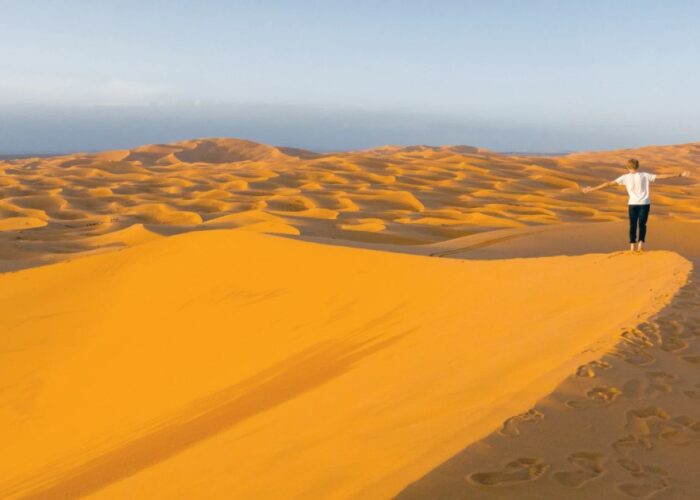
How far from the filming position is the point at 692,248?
1123 cm

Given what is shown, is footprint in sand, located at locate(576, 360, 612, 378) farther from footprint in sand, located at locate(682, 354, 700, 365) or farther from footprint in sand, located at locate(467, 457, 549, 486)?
footprint in sand, located at locate(467, 457, 549, 486)

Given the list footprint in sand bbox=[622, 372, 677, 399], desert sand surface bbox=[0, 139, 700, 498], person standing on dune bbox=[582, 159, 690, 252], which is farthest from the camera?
person standing on dune bbox=[582, 159, 690, 252]

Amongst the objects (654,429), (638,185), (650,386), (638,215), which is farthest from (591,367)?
(638,215)

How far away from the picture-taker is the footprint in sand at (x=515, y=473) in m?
2.35

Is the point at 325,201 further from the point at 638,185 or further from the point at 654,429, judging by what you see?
the point at 654,429

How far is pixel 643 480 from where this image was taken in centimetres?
242

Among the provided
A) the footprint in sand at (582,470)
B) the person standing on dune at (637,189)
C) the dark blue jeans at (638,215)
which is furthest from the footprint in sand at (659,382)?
the dark blue jeans at (638,215)

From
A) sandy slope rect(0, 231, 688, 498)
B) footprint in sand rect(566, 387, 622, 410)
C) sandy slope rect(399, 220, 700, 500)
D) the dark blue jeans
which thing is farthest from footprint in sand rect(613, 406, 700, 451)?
the dark blue jeans

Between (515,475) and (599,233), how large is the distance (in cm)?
1049

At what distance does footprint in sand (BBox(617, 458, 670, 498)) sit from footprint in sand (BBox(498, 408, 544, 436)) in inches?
15.8

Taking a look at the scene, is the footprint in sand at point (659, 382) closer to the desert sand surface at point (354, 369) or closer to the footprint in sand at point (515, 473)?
the desert sand surface at point (354, 369)

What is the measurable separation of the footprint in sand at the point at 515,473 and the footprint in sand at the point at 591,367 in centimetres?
100

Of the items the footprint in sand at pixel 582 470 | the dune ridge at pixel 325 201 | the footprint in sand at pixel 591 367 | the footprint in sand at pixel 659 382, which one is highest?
the footprint in sand at pixel 591 367

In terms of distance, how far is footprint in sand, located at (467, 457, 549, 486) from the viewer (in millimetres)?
2354
